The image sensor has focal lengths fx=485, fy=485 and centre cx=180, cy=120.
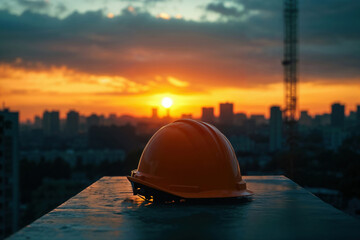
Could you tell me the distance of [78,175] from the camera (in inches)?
5032

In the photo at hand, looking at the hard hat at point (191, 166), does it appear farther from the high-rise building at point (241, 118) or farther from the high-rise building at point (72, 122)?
the high-rise building at point (72, 122)

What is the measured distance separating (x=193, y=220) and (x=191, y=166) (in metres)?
1.88

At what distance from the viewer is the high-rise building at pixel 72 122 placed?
19150cm

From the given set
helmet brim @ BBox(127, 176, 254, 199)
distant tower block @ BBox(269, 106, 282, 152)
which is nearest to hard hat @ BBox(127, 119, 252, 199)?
helmet brim @ BBox(127, 176, 254, 199)

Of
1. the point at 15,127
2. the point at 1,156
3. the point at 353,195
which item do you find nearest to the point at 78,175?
the point at 15,127

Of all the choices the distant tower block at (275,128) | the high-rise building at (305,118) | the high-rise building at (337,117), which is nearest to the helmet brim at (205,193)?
the distant tower block at (275,128)

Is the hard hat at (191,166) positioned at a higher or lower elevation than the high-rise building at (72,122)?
lower

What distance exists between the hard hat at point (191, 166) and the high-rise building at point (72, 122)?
18503 cm

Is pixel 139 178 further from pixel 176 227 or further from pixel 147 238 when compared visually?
pixel 147 238

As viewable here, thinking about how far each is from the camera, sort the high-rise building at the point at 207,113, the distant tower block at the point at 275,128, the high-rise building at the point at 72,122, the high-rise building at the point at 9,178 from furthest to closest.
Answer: the high-rise building at the point at 72,122, the distant tower block at the point at 275,128, the high-rise building at the point at 9,178, the high-rise building at the point at 207,113

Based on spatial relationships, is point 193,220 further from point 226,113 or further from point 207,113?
point 226,113

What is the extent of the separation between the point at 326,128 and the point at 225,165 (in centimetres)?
11361

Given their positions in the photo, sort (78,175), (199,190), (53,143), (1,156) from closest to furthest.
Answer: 1. (199,190)
2. (1,156)
3. (78,175)
4. (53,143)

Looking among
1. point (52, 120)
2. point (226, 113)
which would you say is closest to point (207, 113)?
point (226, 113)
